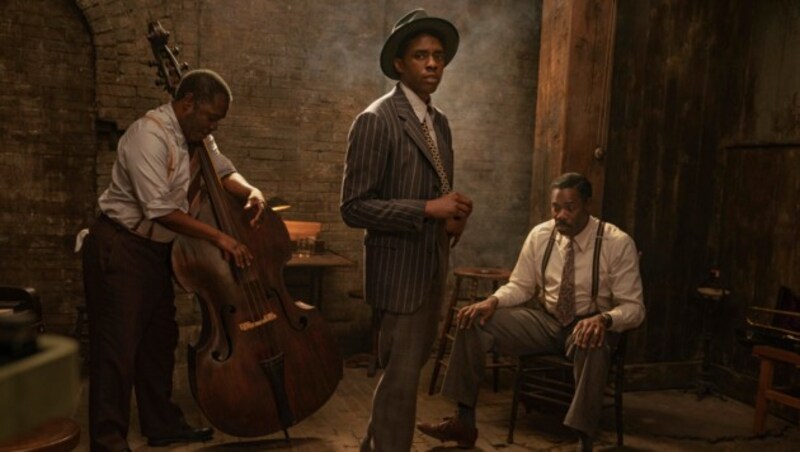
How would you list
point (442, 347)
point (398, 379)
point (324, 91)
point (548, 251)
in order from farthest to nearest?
point (324, 91), point (442, 347), point (548, 251), point (398, 379)

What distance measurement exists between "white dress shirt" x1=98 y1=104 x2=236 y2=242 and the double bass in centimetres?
12

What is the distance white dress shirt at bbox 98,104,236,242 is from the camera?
107 inches

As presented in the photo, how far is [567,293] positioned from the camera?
344 centimetres

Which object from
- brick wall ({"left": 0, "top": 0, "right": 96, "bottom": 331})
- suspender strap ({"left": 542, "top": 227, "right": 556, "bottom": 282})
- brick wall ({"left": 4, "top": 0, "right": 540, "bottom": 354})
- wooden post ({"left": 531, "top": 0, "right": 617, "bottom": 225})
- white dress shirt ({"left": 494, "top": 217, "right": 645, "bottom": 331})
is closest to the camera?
white dress shirt ({"left": 494, "top": 217, "right": 645, "bottom": 331})

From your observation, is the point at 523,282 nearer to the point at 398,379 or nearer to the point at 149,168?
the point at 398,379

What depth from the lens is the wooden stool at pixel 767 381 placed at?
11.3 ft

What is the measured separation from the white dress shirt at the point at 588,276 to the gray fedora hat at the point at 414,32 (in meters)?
1.44

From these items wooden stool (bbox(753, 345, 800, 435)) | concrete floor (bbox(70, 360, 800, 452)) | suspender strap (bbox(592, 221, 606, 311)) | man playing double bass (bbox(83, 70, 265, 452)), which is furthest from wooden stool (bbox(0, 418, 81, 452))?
wooden stool (bbox(753, 345, 800, 435))

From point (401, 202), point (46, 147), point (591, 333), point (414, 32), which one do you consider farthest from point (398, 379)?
point (46, 147)

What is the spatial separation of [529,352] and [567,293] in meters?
0.38

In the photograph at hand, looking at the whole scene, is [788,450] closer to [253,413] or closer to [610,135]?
[610,135]

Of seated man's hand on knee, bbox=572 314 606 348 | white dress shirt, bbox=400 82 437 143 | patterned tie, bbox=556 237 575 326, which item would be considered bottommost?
seated man's hand on knee, bbox=572 314 606 348

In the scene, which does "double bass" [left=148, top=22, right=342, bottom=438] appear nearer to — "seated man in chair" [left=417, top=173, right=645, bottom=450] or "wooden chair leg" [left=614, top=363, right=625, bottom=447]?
"seated man in chair" [left=417, top=173, right=645, bottom=450]

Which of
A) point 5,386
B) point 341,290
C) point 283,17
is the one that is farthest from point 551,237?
point 5,386
